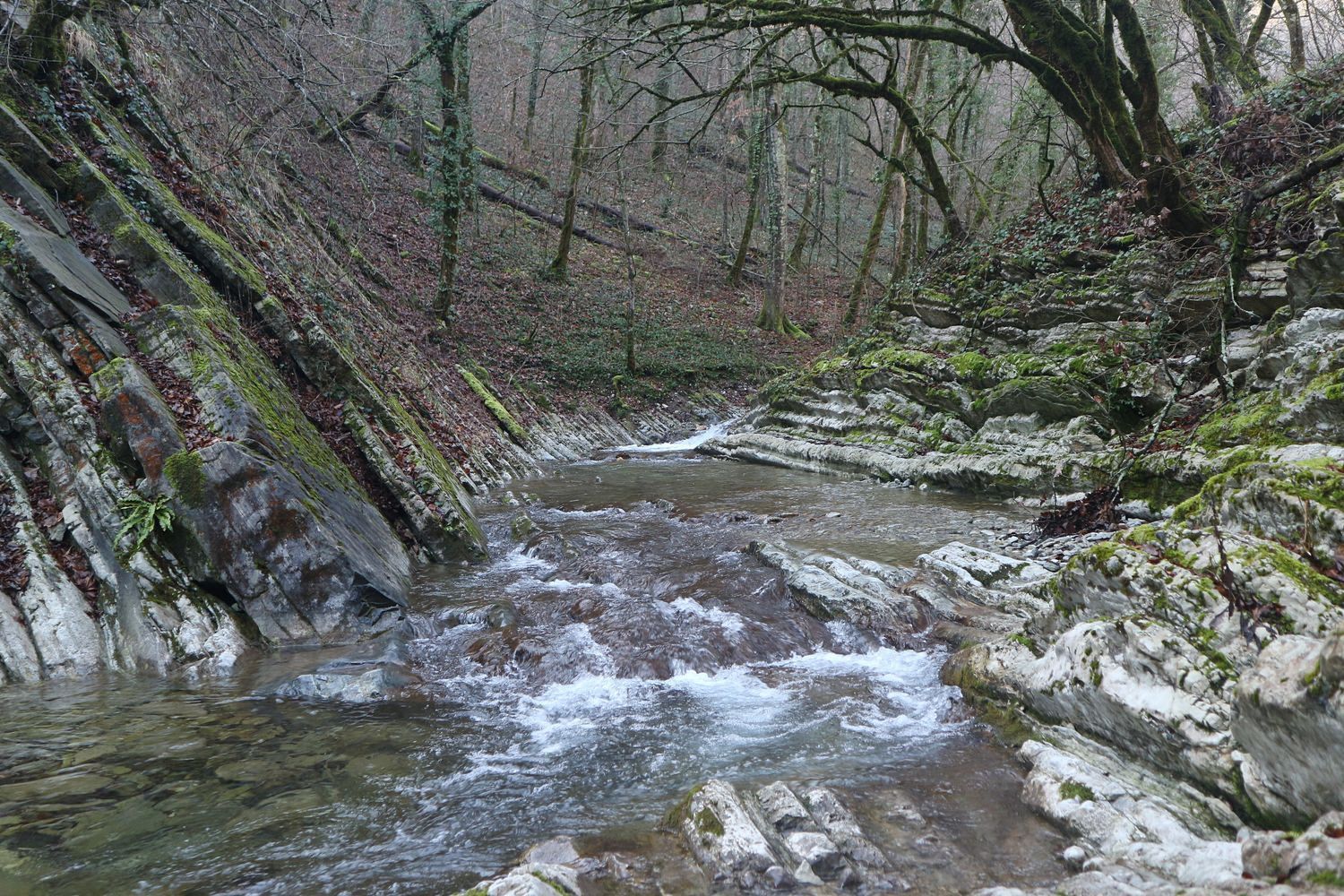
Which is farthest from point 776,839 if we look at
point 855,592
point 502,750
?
point 855,592

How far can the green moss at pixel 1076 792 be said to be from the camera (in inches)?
135

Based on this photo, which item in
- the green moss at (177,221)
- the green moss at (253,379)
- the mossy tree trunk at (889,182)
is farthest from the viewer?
the mossy tree trunk at (889,182)

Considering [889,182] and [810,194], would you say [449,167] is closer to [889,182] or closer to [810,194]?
[889,182]

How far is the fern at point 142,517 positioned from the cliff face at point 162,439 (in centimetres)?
1

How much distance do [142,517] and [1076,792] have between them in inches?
263

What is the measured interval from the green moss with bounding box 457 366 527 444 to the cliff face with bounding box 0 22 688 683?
5.38 metres

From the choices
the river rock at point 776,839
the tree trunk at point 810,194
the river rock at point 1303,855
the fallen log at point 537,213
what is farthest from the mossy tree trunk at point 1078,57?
the tree trunk at point 810,194

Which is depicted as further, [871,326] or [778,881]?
[871,326]

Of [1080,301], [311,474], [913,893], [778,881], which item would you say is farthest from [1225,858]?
[1080,301]

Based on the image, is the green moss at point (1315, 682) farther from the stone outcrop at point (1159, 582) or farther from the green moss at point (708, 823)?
the green moss at point (708, 823)

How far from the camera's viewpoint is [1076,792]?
137 inches

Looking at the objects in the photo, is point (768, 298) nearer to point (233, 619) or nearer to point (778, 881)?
point (233, 619)

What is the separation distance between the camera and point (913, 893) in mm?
3012

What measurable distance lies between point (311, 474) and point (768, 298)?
1968 cm
